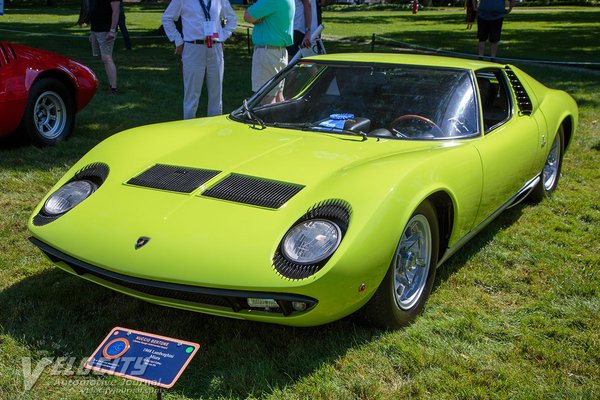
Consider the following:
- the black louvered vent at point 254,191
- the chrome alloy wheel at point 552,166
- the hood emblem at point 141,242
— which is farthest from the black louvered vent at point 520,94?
the hood emblem at point 141,242

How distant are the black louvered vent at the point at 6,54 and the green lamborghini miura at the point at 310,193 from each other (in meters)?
2.68

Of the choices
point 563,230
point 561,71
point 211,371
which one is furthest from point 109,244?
point 561,71

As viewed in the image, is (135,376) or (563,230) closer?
(135,376)

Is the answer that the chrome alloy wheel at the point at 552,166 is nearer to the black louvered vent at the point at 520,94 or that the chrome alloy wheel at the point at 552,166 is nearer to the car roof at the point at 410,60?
the black louvered vent at the point at 520,94

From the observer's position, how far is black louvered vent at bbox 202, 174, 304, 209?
3041 mm

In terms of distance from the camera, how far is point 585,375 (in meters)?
2.88

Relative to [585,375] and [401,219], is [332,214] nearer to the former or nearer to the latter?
[401,219]

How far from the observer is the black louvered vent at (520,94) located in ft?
15.1

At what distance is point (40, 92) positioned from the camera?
20.8ft

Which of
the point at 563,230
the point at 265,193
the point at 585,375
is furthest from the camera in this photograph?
the point at 563,230

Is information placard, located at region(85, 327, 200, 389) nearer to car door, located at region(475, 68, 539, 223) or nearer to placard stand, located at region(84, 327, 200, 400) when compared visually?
placard stand, located at region(84, 327, 200, 400)

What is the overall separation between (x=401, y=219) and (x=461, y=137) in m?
1.06

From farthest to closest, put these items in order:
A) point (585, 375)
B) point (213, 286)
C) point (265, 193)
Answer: point (265, 193) < point (585, 375) < point (213, 286)

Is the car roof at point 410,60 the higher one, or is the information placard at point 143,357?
the car roof at point 410,60
